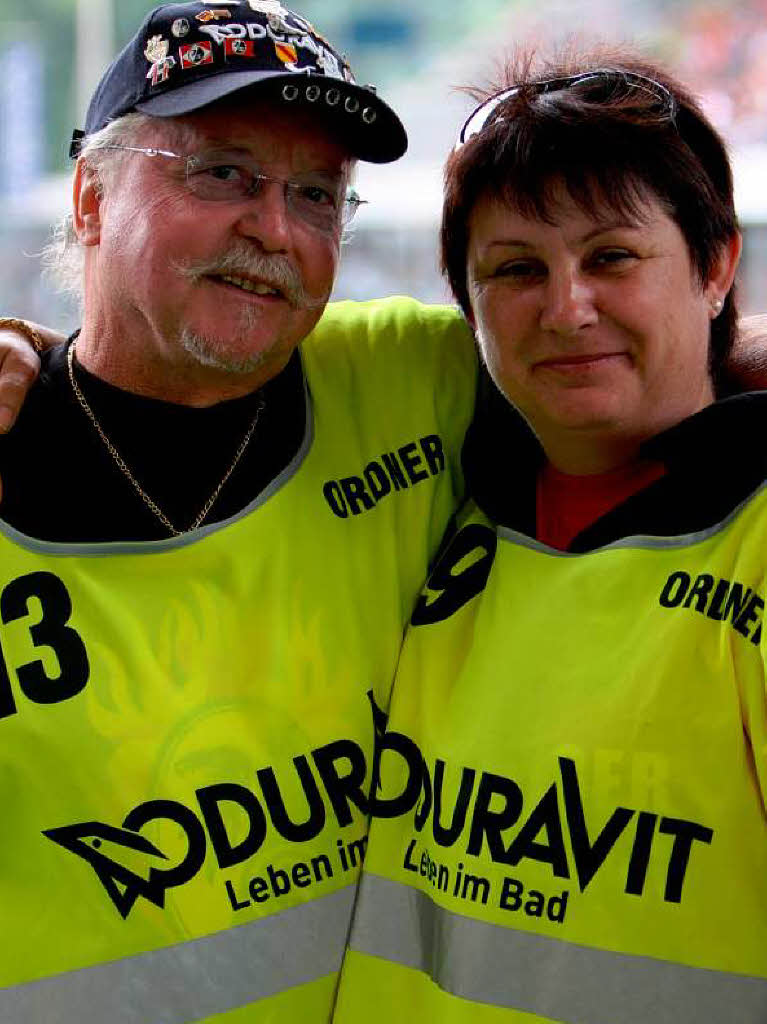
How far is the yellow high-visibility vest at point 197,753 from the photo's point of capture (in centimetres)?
151

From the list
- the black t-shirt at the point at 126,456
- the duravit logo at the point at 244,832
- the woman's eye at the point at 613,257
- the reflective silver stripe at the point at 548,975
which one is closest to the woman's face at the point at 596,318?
the woman's eye at the point at 613,257

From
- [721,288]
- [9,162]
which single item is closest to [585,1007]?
[721,288]

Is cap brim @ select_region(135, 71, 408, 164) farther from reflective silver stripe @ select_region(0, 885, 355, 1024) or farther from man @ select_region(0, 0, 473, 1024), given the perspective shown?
reflective silver stripe @ select_region(0, 885, 355, 1024)

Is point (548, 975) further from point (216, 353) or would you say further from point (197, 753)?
point (216, 353)

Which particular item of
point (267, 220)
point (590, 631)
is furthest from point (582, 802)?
point (267, 220)

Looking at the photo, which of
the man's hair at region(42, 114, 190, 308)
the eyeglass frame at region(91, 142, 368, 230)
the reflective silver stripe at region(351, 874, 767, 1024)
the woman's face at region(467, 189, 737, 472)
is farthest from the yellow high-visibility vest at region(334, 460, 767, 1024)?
the man's hair at region(42, 114, 190, 308)

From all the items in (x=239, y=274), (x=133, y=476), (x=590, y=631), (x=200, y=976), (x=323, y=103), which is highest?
(x=323, y=103)

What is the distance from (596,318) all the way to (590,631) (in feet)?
1.15

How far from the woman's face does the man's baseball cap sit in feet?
Result: 0.78

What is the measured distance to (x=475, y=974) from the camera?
4.84ft

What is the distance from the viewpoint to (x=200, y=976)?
5.07ft

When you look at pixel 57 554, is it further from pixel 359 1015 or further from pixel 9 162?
pixel 9 162

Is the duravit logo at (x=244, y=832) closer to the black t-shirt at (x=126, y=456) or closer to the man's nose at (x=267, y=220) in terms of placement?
the black t-shirt at (x=126, y=456)

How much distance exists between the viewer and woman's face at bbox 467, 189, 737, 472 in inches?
59.7
